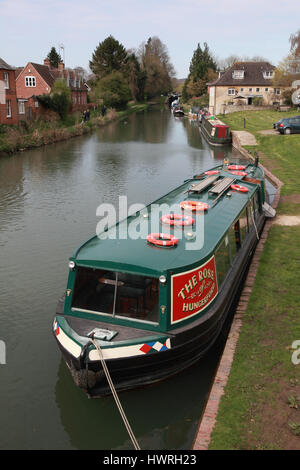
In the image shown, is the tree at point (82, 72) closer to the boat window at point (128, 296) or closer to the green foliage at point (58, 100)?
the green foliage at point (58, 100)

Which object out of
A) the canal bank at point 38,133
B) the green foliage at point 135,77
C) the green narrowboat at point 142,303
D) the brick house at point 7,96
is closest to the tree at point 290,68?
the canal bank at point 38,133

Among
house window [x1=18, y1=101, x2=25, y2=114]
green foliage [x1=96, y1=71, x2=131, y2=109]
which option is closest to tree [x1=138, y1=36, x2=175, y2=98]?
green foliage [x1=96, y1=71, x2=131, y2=109]

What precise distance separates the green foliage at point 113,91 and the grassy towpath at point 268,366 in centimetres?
5939

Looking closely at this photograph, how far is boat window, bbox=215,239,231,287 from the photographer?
8352 mm

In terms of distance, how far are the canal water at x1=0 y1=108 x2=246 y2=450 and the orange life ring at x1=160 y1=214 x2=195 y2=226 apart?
2.50 meters

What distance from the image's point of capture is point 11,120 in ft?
120

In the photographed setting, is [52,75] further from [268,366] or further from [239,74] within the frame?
[268,366]

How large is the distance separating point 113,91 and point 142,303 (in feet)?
225

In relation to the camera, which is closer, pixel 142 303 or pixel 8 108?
pixel 142 303

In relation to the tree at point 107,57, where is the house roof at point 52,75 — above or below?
below

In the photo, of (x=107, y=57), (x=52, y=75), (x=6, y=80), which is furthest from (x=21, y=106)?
(x=107, y=57)

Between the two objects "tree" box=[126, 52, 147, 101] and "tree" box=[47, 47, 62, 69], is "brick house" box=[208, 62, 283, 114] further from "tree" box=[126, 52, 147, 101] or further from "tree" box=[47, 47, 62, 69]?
"tree" box=[47, 47, 62, 69]

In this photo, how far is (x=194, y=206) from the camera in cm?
970

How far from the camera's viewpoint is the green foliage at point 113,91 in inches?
2645
